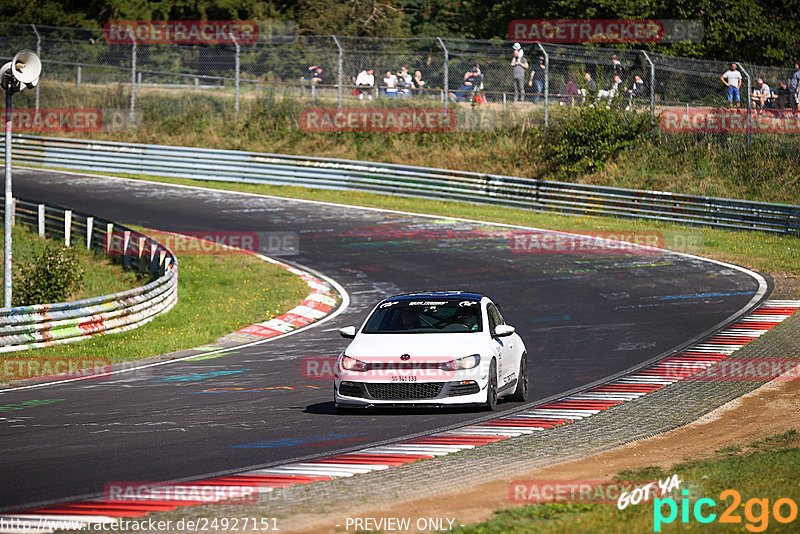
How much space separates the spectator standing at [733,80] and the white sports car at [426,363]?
2183cm

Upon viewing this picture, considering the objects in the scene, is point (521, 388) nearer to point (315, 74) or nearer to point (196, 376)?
point (196, 376)

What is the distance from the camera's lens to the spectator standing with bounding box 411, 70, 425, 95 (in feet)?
124

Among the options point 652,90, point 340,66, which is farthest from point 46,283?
point 652,90

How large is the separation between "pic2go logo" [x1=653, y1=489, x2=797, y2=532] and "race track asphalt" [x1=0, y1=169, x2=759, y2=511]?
364cm

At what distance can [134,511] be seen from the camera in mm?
7723

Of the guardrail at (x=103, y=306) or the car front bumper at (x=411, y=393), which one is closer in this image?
the car front bumper at (x=411, y=393)

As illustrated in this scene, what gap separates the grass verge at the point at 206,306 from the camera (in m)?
18.2

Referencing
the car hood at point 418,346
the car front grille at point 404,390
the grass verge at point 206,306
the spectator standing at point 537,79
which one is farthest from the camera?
the spectator standing at point 537,79

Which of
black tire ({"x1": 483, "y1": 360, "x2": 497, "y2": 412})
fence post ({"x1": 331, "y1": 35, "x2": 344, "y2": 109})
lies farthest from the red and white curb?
fence post ({"x1": 331, "y1": 35, "x2": 344, "y2": 109})

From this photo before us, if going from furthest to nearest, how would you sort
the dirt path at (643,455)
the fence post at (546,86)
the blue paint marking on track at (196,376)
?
the fence post at (546,86) → the blue paint marking on track at (196,376) → the dirt path at (643,455)

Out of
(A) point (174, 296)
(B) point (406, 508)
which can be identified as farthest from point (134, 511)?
(A) point (174, 296)

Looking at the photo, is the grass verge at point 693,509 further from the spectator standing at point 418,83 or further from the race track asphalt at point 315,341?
the spectator standing at point 418,83

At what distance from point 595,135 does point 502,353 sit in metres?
25.4

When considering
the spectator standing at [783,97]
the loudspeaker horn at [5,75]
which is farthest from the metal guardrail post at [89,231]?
the spectator standing at [783,97]
